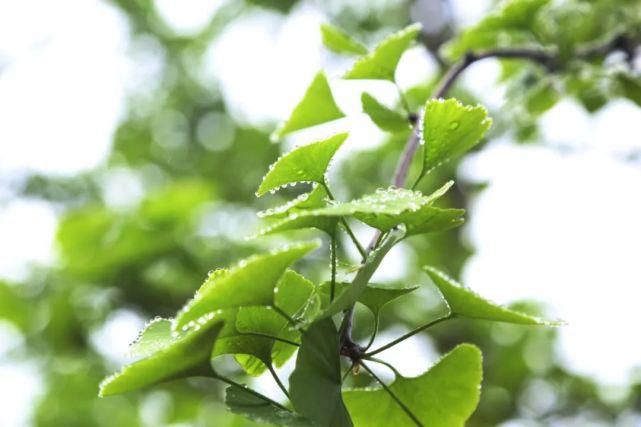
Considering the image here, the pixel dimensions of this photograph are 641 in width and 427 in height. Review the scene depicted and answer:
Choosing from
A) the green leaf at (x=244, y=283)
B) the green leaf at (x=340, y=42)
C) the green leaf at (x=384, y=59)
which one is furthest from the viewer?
the green leaf at (x=340, y=42)

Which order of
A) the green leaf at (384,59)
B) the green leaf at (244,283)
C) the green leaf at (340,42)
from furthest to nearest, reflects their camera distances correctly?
the green leaf at (340,42)
the green leaf at (384,59)
the green leaf at (244,283)

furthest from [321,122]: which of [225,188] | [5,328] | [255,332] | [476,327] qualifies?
[225,188]

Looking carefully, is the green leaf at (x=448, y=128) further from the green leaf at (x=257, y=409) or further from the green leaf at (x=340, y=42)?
the green leaf at (x=340, y=42)

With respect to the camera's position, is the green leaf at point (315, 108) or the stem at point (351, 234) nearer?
the stem at point (351, 234)

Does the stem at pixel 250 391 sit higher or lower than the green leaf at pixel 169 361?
lower

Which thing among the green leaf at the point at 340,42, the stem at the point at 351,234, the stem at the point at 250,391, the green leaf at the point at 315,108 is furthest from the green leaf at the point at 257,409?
the green leaf at the point at 340,42

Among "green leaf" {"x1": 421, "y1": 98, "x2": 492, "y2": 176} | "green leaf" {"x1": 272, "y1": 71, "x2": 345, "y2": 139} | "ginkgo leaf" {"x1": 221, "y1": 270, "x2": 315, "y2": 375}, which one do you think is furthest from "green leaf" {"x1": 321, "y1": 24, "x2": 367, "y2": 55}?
"ginkgo leaf" {"x1": 221, "y1": 270, "x2": 315, "y2": 375}
